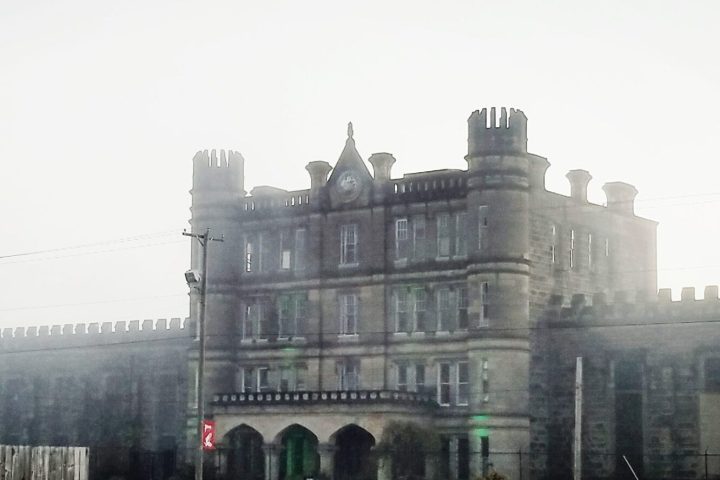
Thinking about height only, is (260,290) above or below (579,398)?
above

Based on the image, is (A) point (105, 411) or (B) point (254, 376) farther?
(A) point (105, 411)

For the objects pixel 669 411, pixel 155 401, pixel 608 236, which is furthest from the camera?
pixel 155 401

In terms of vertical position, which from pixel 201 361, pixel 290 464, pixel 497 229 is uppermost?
pixel 497 229

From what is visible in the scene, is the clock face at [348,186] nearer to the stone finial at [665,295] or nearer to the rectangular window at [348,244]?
the rectangular window at [348,244]

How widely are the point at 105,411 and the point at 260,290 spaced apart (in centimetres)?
1844

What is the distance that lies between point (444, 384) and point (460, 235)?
22.4 feet

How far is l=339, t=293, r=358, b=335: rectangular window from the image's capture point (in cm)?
6919

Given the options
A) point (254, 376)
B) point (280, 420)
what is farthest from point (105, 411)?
point (280, 420)

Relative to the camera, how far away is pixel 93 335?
8850 centimetres

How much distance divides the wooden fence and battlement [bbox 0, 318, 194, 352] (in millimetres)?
49910

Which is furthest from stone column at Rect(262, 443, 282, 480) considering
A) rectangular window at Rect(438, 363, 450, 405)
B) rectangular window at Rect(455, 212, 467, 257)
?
rectangular window at Rect(455, 212, 467, 257)

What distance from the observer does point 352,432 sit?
66.4 meters

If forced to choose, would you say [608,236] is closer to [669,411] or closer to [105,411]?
[669,411]

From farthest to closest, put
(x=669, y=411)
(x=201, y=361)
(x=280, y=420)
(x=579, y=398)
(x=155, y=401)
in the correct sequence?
(x=155, y=401) < (x=280, y=420) < (x=669, y=411) < (x=579, y=398) < (x=201, y=361)
